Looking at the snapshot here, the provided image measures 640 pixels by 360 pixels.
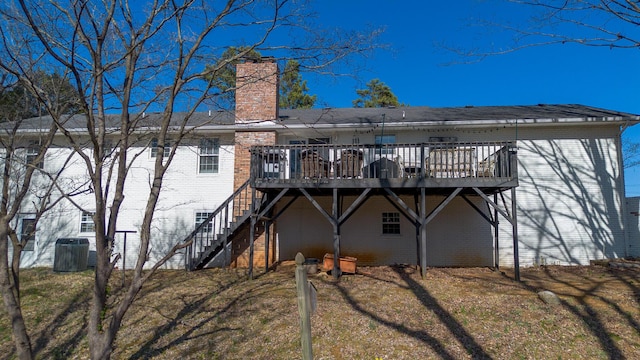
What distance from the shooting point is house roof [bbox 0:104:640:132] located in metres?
11.6

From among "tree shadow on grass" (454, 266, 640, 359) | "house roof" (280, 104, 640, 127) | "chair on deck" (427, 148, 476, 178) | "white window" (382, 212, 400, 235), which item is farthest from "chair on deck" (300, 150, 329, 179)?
"tree shadow on grass" (454, 266, 640, 359)

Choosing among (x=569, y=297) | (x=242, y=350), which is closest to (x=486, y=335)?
(x=569, y=297)

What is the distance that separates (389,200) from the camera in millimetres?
12305

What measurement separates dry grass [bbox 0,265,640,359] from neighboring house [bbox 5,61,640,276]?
5.44ft

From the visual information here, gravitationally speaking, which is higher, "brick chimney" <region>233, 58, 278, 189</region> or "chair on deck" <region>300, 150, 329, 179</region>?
"brick chimney" <region>233, 58, 278, 189</region>

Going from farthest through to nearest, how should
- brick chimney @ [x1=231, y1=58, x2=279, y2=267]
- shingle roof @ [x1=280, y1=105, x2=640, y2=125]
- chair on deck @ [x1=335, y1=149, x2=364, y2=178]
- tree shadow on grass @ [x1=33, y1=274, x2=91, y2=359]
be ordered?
brick chimney @ [x1=231, y1=58, x2=279, y2=267], shingle roof @ [x1=280, y1=105, x2=640, y2=125], chair on deck @ [x1=335, y1=149, x2=364, y2=178], tree shadow on grass @ [x1=33, y1=274, x2=91, y2=359]

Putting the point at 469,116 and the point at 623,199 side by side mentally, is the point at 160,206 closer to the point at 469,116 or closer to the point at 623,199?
the point at 469,116

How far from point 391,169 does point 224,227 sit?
4.91 metres

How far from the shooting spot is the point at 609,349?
6105 millimetres

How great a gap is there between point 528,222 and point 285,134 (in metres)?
7.86

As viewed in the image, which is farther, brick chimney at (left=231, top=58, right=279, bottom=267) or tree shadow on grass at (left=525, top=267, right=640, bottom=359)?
brick chimney at (left=231, top=58, right=279, bottom=267)

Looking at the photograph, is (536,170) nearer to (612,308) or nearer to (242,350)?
(612,308)

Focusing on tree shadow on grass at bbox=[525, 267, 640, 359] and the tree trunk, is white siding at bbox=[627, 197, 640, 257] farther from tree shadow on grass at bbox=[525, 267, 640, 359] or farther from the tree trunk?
the tree trunk

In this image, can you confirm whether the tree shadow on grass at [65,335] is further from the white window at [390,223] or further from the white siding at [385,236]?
the white window at [390,223]
